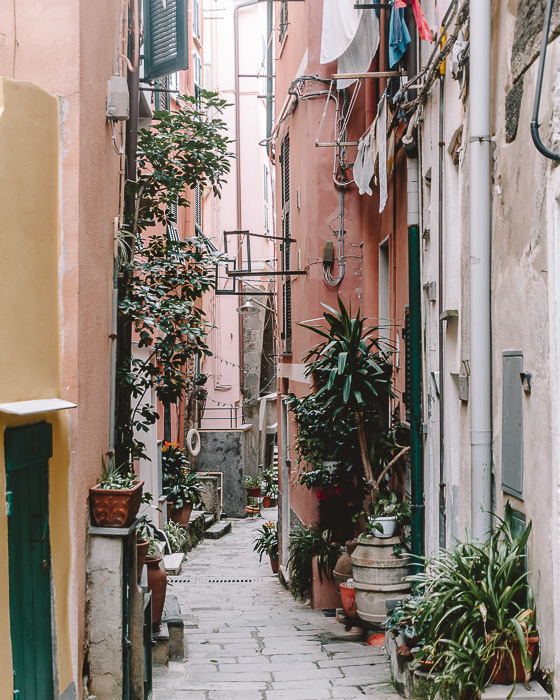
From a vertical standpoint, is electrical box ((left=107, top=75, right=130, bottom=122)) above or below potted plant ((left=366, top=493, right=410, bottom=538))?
above

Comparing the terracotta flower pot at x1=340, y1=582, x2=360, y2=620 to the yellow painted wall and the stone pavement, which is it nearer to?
the stone pavement

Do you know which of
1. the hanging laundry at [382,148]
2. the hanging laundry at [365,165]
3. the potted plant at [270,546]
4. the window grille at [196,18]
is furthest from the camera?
the window grille at [196,18]

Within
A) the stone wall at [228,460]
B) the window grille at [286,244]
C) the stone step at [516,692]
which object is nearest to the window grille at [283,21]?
the window grille at [286,244]

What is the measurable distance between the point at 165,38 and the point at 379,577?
6201mm

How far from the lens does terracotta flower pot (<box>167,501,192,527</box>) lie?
16438mm

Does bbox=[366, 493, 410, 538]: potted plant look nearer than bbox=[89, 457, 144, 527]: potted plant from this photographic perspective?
No

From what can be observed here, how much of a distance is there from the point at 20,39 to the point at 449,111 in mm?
3226

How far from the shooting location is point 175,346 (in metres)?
7.65

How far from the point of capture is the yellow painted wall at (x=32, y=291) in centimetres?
443

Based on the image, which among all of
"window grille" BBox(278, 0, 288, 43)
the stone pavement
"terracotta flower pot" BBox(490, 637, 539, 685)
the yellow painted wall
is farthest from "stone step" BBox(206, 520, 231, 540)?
"terracotta flower pot" BBox(490, 637, 539, 685)

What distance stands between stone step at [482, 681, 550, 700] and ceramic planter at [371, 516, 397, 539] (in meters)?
4.28

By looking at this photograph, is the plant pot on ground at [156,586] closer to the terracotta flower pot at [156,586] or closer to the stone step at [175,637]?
the terracotta flower pot at [156,586]

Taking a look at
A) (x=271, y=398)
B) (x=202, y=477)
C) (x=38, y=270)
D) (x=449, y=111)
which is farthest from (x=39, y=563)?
(x=271, y=398)

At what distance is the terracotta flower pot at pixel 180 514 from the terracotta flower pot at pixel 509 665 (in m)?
12.7
